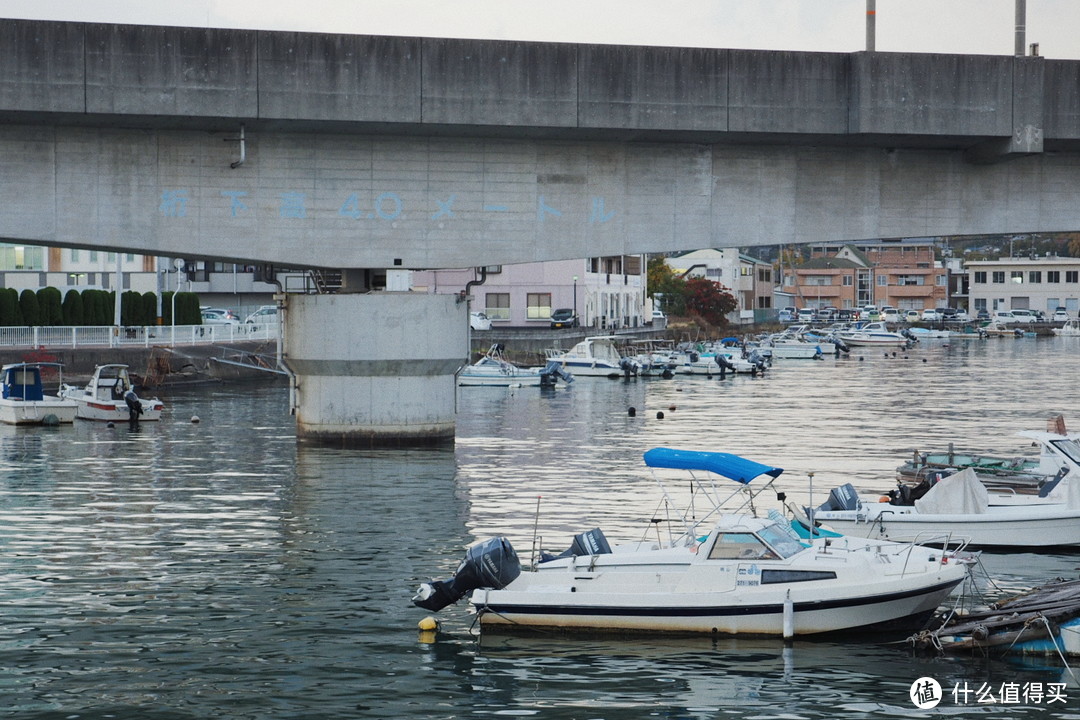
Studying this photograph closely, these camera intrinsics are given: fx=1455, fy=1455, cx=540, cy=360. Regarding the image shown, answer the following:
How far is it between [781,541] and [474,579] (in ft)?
17.5

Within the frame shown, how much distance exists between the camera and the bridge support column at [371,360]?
4528 cm

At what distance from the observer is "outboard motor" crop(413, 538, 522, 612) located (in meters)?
25.1

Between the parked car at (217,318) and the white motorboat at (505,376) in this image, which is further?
the parked car at (217,318)

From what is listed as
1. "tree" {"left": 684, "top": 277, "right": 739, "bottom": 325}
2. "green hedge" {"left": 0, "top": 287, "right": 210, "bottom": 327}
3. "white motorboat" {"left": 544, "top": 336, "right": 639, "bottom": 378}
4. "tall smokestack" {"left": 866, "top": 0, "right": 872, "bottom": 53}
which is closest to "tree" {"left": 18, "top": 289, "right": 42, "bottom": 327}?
"green hedge" {"left": 0, "top": 287, "right": 210, "bottom": 327}

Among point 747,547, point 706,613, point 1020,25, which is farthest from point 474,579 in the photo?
point 1020,25

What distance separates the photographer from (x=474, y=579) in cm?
2508

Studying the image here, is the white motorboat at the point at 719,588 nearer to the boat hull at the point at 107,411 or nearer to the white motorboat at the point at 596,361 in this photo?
the boat hull at the point at 107,411

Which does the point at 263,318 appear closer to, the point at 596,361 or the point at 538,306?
the point at 596,361

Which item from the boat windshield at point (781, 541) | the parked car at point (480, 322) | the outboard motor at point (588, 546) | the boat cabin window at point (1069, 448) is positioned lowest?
the outboard motor at point (588, 546)

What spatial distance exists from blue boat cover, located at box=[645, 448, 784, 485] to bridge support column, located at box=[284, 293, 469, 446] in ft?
58.2

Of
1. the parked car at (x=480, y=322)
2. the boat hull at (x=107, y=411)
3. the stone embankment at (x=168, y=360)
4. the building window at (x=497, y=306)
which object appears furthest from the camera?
the building window at (x=497, y=306)

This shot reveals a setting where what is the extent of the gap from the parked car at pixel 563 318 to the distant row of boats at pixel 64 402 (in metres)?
69.2

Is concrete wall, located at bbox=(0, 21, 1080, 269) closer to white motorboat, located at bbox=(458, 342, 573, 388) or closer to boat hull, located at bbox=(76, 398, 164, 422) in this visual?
boat hull, located at bbox=(76, 398, 164, 422)

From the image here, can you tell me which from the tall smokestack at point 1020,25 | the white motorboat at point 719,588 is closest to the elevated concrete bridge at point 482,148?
the tall smokestack at point 1020,25
